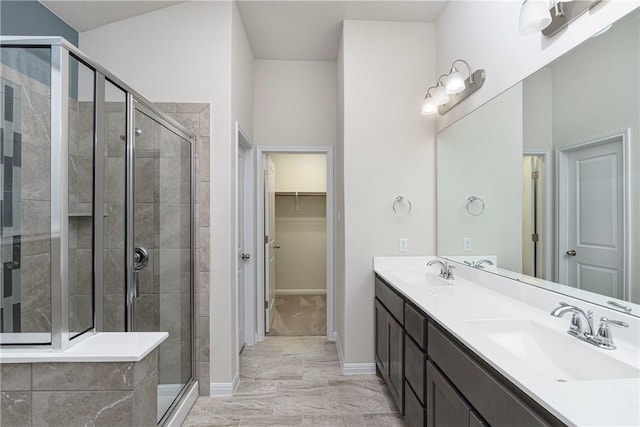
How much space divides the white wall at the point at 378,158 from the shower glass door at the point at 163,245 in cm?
128

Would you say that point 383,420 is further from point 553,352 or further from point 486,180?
point 486,180

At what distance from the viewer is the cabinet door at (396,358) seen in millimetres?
1984

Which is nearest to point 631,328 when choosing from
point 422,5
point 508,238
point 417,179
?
point 508,238

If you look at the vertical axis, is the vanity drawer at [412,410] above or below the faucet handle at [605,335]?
below

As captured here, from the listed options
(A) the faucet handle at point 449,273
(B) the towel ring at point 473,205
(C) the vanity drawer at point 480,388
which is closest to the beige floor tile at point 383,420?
(C) the vanity drawer at point 480,388

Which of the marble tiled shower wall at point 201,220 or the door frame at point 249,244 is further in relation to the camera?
the door frame at point 249,244

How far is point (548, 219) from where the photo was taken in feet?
5.07

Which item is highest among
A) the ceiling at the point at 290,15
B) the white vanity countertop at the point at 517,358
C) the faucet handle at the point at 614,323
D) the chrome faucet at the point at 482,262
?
the ceiling at the point at 290,15

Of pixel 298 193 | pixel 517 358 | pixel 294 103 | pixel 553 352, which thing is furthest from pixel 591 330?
pixel 298 193

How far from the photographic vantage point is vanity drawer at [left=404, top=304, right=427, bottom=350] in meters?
1.64

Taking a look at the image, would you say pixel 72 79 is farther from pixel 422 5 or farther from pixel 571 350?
pixel 422 5

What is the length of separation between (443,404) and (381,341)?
3.62 feet

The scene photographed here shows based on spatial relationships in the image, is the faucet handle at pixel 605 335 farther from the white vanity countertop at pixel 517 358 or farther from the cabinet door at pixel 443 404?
the cabinet door at pixel 443 404

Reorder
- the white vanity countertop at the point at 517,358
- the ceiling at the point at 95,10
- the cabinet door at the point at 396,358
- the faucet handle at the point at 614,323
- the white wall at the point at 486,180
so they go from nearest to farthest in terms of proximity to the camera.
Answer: the white vanity countertop at the point at 517,358, the faucet handle at the point at 614,323, the white wall at the point at 486,180, the cabinet door at the point at 396,358, the ceiling at the point at 95,10
